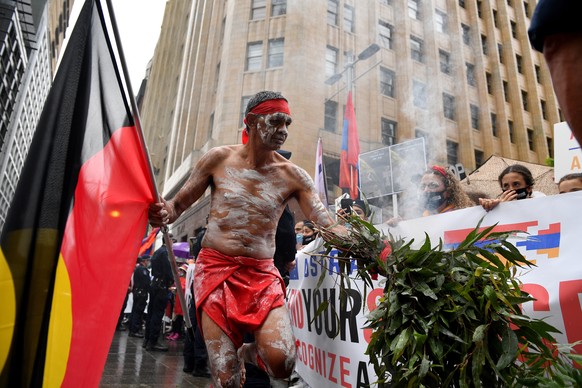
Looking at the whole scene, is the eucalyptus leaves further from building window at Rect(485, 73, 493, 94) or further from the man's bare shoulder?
building window at Rect(485, 73, 493, 94)

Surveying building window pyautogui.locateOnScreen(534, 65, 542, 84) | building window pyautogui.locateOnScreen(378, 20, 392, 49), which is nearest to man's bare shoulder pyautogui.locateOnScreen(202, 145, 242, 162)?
building window pyautogui.locateOnScreen(378, 20, 392, 49)

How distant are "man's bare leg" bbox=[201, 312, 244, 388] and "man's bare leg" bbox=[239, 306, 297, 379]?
0.14 m

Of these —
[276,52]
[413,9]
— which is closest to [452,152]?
[413,9]

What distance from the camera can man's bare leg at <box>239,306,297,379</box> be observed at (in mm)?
2320

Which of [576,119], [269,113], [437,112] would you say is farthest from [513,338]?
[437,112]

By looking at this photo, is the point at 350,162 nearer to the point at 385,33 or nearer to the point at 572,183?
the point at 572,183

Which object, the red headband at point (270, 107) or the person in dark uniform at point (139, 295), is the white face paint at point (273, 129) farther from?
the person in dark uniform at point (139, 295)

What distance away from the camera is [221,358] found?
234cm

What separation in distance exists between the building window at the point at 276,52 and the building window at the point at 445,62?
854cm

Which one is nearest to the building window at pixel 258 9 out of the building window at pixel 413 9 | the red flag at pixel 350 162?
the building window at pixel 413 9

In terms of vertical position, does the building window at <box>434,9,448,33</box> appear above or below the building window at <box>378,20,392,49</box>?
above

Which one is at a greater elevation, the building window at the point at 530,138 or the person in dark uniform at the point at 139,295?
the building window at the point at 530,138

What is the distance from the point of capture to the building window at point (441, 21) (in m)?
24.1

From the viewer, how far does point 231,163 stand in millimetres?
2812
